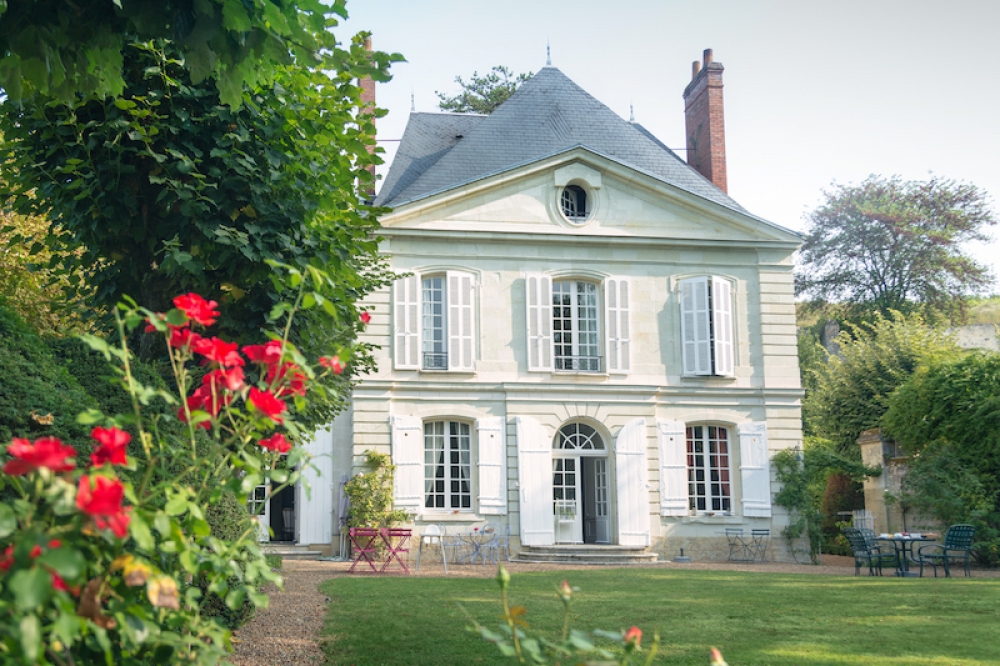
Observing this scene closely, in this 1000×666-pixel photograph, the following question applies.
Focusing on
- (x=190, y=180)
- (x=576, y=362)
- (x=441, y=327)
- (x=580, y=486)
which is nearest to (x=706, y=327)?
(x=576, y=362)

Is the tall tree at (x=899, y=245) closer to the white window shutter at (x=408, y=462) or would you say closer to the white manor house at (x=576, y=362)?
the white manor house at (x=576, y=362)

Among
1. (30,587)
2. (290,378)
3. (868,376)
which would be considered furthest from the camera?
(868,376)

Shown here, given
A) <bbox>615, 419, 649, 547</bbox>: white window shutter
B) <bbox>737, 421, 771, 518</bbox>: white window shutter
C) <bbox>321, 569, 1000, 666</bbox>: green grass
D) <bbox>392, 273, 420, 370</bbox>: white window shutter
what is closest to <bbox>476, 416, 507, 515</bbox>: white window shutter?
<bbox>392, 273, 420, 370</bbox>: white window shutter

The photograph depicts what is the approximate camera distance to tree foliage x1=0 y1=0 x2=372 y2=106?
3574 millimetres

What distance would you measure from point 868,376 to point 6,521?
22.9 metres

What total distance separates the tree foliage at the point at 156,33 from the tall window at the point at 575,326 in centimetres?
1293

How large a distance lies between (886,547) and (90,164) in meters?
12.9

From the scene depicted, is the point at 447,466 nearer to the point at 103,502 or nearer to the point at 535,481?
the point at 535,481

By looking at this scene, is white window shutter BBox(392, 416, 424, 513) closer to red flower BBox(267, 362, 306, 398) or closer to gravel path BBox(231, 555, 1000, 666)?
gravel path BBox(231, 555, 1000, 666)

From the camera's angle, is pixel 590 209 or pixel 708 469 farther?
pixel 590 209

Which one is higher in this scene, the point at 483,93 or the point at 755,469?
the point at 483,93

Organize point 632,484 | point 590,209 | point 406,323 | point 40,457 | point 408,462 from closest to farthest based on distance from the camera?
point 40,457, point 408,462, point 406,323, point 632,484, point 590,209

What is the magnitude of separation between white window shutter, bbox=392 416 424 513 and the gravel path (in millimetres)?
1140

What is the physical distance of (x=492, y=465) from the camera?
52.1 feet
